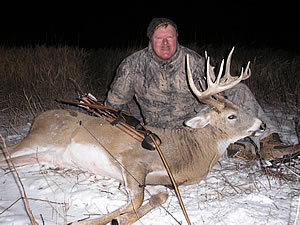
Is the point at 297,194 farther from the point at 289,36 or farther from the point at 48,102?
the point at 289,36

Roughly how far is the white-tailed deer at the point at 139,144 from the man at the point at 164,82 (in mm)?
708

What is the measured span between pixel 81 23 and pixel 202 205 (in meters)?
33.2

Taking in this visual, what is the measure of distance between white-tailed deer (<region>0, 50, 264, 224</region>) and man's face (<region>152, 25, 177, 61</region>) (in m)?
0.92

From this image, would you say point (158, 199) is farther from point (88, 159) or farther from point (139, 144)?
point (88, 159)

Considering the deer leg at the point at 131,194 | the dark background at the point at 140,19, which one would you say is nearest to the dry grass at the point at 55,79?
the deer leg at the point at 131,194

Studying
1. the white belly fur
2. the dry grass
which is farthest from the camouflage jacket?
the dry grass

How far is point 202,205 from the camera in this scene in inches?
111

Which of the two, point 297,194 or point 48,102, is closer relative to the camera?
point 297,194

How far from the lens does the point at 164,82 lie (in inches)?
165

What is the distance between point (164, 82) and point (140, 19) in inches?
1291

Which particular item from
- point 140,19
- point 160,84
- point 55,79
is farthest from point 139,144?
point 140,19

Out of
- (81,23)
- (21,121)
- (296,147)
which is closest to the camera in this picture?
(296,147)

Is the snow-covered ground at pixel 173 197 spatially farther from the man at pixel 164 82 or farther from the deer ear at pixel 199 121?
the man at pixel 164 82

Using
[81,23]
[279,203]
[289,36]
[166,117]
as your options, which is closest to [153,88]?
[166,117]
